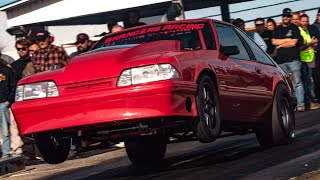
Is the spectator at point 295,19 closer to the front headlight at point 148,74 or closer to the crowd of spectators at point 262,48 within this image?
the crowd of spectators at point 262,48

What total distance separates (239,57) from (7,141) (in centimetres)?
422

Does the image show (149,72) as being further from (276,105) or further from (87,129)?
(276,105)

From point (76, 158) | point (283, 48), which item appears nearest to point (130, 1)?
point (283, 48)

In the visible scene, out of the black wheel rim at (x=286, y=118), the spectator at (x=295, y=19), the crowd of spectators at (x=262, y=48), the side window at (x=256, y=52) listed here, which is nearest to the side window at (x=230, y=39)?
the side window at (x=256, y=52)

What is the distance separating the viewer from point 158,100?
678cm

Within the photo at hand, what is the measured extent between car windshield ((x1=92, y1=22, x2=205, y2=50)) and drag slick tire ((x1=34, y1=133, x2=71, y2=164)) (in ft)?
5.15

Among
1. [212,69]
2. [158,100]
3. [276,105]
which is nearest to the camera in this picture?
[158,100]

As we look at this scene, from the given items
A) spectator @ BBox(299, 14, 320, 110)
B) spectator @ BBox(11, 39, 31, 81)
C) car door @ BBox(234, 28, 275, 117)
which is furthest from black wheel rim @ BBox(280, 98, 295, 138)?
spectator @ BBox(299, 14, 320, 110)

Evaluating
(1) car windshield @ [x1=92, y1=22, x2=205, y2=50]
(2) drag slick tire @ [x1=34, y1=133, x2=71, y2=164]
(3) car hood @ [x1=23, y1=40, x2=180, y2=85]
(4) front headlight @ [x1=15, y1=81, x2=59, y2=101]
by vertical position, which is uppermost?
(1) car windshield @ [x1=92, y1=22, x2=205, y2=50]

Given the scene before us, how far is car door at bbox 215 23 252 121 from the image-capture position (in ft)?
26.0

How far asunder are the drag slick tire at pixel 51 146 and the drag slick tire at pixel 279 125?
105 inches

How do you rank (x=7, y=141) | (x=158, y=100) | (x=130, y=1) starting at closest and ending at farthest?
(x=158, y=100) → (x=7, y=141) → (x=130, y=1)

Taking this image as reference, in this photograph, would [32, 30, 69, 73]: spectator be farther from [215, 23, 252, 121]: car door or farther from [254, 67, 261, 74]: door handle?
[254, 67, 261, 74]: door handle

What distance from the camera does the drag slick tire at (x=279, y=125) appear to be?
9.20m
